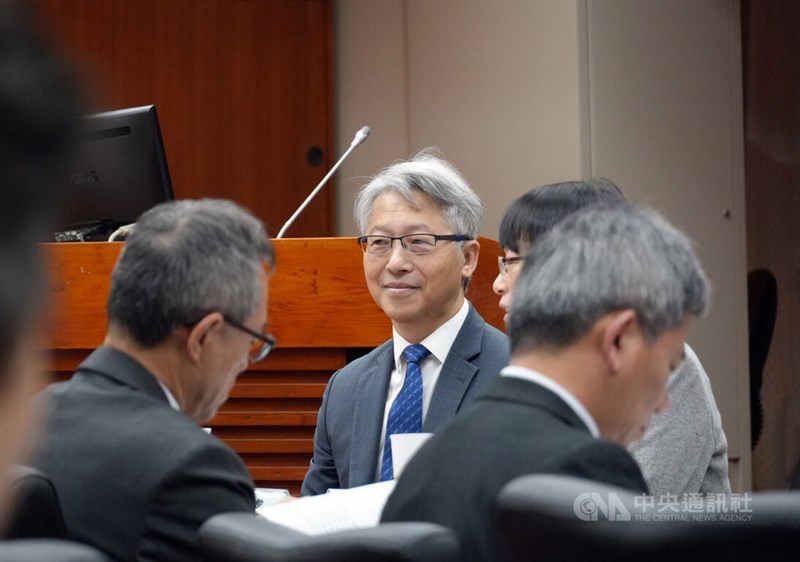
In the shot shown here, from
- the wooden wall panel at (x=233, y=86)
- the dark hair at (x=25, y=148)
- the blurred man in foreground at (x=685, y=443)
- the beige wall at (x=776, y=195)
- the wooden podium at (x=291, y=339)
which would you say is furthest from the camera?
the beige wall at (x=776, y=195)

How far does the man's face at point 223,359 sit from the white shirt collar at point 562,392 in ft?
1.79

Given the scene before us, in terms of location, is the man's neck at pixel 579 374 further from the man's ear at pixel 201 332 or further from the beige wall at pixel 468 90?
the beige wall at pixel 468 90

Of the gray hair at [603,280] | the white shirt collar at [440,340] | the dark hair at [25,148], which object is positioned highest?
the dark hair at [25,148]

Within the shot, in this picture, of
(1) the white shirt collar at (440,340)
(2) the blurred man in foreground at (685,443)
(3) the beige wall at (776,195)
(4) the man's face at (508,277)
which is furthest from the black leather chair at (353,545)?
(3) the beige wall at (776,195)

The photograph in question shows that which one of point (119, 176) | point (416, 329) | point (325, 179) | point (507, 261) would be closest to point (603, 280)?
point (507, 261)

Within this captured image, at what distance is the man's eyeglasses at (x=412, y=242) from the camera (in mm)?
2893

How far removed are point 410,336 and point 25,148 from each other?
2263 millimetres

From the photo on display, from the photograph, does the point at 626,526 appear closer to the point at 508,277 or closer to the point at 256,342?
the point at 256,342

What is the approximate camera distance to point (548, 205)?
242cm

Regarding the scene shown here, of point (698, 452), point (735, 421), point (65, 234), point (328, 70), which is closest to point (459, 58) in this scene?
Answer: point (328, 70)

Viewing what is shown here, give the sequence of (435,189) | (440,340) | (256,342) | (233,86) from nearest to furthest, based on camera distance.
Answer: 1. (256,342)
2. (440,340)
3. (435,189)
4. (233,86)

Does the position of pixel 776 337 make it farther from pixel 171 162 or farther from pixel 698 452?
pixel 698 452

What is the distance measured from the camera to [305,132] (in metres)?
6.31

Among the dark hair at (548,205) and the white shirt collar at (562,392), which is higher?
the dark hair at (548,205)
